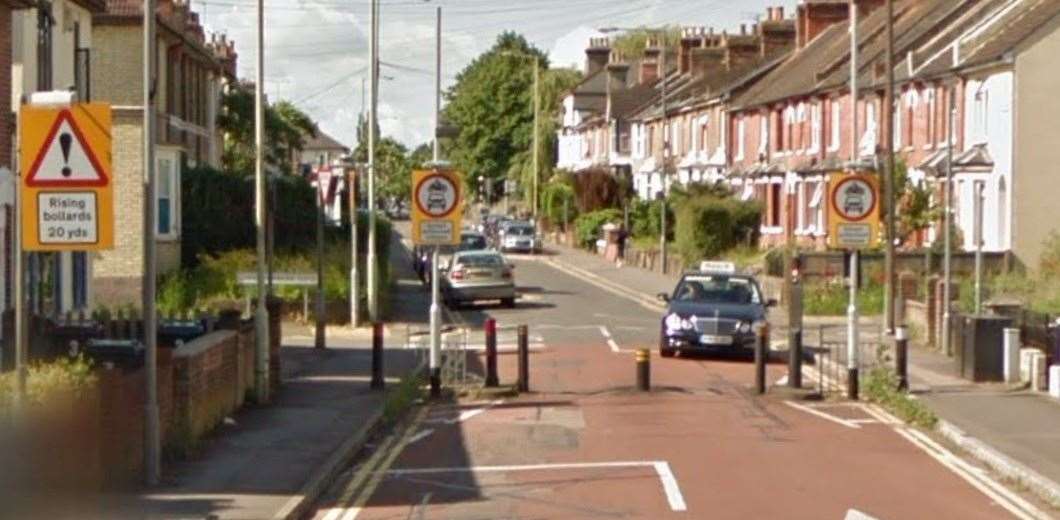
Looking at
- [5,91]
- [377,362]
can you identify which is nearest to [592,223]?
[377,362]

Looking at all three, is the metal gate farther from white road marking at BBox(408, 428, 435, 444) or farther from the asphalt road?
white road marking at BBox(408, 428, 435, 444)

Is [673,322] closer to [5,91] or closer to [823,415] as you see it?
[823,415]

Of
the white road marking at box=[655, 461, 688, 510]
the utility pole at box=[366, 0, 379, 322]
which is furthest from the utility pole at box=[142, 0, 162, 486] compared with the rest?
the utility pole at box=[366, 0, 379, 322]

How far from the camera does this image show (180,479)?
19.5m

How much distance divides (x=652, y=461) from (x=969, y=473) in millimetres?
3159

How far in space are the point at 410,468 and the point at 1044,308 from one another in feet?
61.1

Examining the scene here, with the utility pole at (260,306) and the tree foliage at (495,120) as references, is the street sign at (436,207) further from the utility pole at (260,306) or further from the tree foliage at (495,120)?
the tree foliage at (495,120)

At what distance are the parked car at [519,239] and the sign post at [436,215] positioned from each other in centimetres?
6219

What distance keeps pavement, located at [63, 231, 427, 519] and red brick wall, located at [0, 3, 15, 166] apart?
461 centimetres

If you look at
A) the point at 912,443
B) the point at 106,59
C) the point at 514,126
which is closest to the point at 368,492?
the point at 912,443

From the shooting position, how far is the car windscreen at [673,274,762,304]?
3906 cm

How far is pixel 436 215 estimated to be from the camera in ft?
99.7

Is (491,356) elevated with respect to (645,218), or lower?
lower

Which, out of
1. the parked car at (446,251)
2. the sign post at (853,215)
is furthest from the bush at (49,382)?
the parked car at (446,251)
